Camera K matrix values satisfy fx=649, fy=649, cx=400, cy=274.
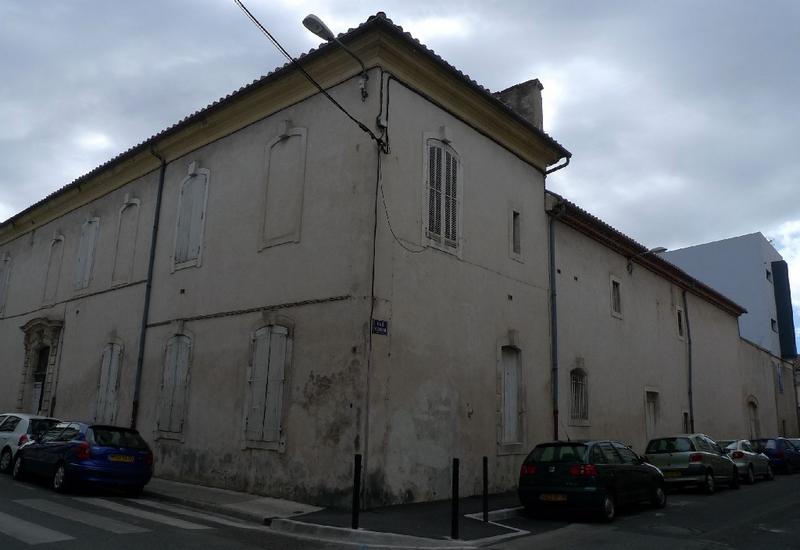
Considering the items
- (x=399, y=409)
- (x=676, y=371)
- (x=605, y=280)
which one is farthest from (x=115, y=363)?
(x=676, y=371)

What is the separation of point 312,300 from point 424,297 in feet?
7.15

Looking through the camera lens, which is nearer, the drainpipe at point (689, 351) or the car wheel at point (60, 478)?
the car wheel at point (60, 478)

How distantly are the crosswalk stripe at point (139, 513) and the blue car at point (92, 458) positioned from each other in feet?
1.60

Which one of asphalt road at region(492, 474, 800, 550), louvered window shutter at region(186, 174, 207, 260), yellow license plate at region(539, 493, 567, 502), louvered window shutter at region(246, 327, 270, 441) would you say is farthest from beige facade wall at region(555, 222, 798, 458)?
louvered window shutter at region(186, 174, 207, 260)

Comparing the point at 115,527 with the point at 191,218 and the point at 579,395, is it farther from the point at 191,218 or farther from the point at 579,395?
the point at 579,395

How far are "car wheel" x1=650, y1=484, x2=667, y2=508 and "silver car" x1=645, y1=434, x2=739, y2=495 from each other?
2.65 metres

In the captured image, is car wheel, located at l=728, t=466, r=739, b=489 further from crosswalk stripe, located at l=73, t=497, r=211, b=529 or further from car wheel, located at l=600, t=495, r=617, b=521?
crosswalk stripe, located at l=73, t=497, r=211, b=529

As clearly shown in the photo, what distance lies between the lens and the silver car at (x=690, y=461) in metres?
15.1

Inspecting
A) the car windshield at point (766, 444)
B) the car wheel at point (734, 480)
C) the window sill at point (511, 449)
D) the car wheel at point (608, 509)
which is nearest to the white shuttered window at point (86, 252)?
the window sill at point (511, 449)

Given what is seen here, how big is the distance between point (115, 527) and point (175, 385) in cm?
692

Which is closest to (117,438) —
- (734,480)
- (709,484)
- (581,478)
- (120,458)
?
(120,458)

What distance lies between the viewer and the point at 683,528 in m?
10.3

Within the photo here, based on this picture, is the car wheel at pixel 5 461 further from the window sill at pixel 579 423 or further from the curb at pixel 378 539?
the window sill at pixel 579 423

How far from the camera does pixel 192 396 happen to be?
14.7 meters
